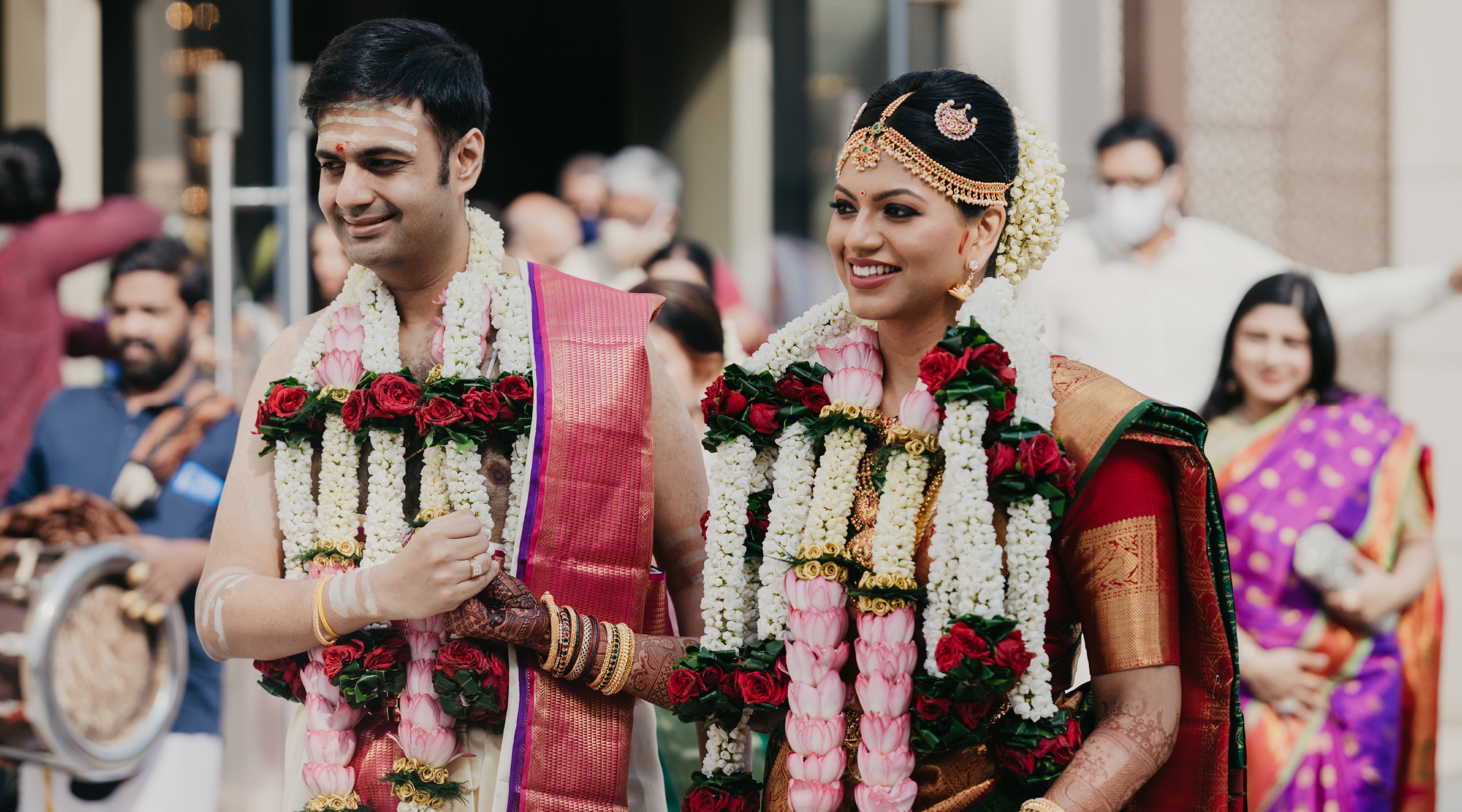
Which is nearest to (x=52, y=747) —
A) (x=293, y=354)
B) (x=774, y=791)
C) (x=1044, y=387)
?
(x=293, y=354)

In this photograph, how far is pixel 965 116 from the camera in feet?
6.76

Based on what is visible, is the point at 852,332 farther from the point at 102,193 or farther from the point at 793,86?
the point at 793,86

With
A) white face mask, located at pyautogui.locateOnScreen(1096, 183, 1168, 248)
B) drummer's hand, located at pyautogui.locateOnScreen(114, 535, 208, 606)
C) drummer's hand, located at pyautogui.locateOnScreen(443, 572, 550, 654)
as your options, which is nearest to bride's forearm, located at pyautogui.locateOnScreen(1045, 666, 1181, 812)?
drummer's hand, located at pyautogui.locateOnScreen(443, 572, 550, 654)

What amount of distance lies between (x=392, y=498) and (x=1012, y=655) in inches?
40.3

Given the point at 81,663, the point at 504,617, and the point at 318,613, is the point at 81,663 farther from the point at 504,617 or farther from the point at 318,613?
the point at 504,617

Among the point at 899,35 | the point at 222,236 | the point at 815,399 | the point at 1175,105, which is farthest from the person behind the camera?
the point at 899,35

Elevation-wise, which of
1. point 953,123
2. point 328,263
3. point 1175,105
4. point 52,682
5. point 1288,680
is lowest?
point 1288,680

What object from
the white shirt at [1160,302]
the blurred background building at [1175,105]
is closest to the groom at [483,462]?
the white shirt at [1160,302]

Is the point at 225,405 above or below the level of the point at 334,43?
below

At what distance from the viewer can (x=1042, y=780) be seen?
1.94 metres

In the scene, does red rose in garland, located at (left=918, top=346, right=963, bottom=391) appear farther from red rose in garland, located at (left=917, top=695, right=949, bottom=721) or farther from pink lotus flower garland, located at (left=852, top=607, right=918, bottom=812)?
red rose in garland, located at (left=917, top=695, right=949, bottom=721)

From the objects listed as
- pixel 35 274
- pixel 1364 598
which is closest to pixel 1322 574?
pixel 1364 598

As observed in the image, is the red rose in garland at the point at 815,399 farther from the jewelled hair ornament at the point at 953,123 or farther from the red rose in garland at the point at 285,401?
the red rose in garland at the point at 285,401

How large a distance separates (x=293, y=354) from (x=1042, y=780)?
4.69ft
